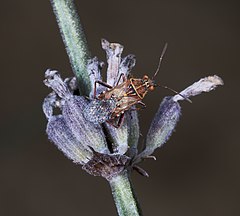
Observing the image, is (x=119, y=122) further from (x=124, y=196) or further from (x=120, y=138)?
(x=124, y=196)

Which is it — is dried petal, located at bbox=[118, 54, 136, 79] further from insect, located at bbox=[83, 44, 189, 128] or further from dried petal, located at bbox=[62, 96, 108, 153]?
dried petal, located at bbox=[62, 96, 108, 153]

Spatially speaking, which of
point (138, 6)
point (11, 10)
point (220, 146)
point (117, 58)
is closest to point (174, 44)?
point (138, 6)

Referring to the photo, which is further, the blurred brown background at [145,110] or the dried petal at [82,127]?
the blurred brown background at [145,110]

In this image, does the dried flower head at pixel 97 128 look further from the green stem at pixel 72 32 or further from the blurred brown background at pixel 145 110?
the blurred brown background at pixel 145 110

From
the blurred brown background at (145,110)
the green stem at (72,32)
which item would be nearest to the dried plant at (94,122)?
the green stem at (72,32)

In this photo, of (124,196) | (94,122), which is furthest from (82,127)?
(124,196)

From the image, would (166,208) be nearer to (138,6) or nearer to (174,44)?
(174,44)

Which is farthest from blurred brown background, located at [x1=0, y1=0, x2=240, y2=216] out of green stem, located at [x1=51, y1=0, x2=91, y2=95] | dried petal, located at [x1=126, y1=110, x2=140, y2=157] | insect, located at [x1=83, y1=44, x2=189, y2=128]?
green stem, located at [x1=51, y1=0, x2=91, y2=95]

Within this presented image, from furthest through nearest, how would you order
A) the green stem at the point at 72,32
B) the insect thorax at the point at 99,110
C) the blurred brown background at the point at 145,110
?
the blurred brown background at the point at 145,110 → the green stem at the point at 72,32 → the insect thorax at the point at 99,110
